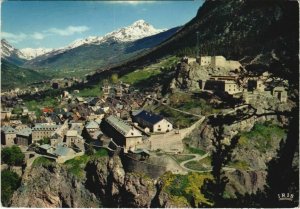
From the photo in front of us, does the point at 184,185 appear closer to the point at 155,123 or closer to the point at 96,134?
the point at 155,123

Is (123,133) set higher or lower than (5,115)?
lower

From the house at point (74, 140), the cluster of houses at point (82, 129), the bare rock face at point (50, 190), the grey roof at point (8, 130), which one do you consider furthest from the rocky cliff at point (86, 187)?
the grey roof at point (8, 130)

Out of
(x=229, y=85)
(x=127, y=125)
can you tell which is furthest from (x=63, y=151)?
(x=229, y=85)

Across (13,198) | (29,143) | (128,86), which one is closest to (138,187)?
(13,198)

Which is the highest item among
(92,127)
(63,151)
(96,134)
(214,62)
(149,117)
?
(214,62)

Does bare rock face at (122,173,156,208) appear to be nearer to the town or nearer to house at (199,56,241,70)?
the town

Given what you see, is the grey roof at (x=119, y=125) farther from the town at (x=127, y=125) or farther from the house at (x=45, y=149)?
the house at (x=45, y=149)

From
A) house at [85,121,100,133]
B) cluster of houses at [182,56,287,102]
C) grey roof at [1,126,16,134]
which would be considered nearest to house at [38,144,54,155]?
house at [85,121,100,133]

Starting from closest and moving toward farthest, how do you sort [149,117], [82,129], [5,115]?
[149,117] → [82,129] → [5,115]
